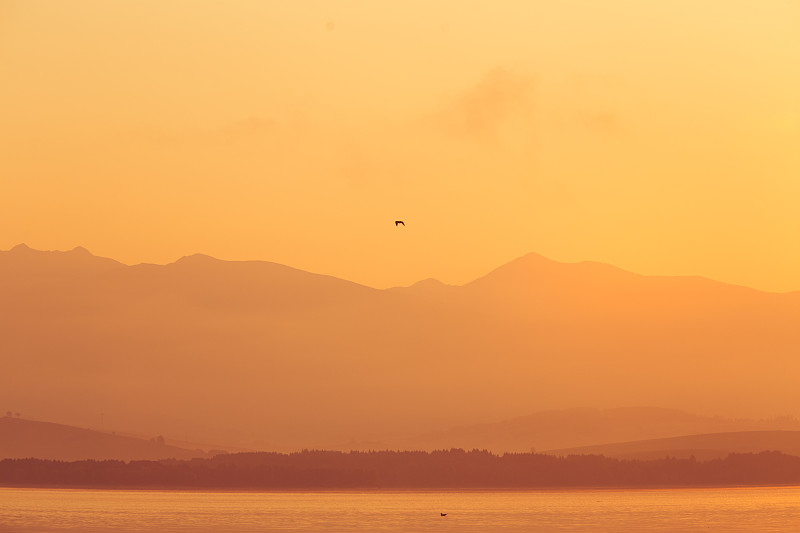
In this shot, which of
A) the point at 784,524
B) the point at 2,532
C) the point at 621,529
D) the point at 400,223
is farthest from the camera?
the point at 784,524

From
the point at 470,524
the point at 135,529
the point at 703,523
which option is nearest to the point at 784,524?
the point at 703,523

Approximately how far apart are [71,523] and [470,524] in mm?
58590

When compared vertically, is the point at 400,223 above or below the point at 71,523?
above

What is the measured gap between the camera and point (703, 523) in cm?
19050

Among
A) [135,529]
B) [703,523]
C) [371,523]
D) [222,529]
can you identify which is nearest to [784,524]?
[703,523]

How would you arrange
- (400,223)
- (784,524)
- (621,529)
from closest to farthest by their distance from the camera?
(400,223) → (621,529) → (784,524)

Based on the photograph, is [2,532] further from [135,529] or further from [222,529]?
[222,529]

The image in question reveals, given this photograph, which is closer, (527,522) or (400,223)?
(400,223)

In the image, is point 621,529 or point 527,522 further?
point 527,522

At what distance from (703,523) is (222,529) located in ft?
227

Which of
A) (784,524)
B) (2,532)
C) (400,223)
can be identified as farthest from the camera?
(784,524)

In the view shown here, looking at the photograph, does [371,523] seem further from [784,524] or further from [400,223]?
[400,223]

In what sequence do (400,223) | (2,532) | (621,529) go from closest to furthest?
(400,223), (2,532), (621,529)

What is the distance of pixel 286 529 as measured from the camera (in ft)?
586
